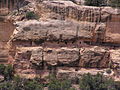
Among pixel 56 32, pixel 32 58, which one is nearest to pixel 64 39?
pixel 56 32

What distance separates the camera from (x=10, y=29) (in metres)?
33.7

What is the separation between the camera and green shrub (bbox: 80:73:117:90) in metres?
29.9

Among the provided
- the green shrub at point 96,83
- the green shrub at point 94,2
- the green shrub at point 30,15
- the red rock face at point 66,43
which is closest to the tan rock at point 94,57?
the red rock face at point 66,43

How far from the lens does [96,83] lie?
30.3 metres

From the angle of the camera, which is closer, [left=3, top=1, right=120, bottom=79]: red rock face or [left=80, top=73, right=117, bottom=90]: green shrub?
[left=80, top=73, right=117, bottom=90]: green shrub

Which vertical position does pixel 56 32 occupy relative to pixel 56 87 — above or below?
above

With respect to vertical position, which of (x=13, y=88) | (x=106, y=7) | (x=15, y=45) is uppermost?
(x=106, y=7)

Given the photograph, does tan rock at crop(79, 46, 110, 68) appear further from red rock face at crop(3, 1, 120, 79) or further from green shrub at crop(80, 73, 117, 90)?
green shrub at crop(80, 73, 117, 90)

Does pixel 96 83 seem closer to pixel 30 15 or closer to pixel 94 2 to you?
pixel 94 2

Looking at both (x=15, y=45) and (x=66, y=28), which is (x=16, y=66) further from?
(x=66, y=28)

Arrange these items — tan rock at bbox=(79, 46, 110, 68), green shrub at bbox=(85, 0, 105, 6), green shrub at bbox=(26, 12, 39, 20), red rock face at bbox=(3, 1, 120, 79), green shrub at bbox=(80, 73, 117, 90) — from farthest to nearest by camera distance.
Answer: green shrub at bbox=(85, 0, 105, 6) → green shrub at bbox=(26, 12, 39, 20) → tan rock at bbox=(79, 46, 110, 68) → red rock face at bbox=(3, 1, 120, 79) → green shrub at bbox=(80, 73, 117, 90)

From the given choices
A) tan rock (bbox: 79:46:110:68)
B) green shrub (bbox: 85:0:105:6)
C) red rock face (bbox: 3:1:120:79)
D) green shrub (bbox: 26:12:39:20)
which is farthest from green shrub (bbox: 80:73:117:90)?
green shrub (bbox: 85:0:105:6)

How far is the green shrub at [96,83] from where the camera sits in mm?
29906

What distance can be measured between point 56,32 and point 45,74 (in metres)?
3.27
